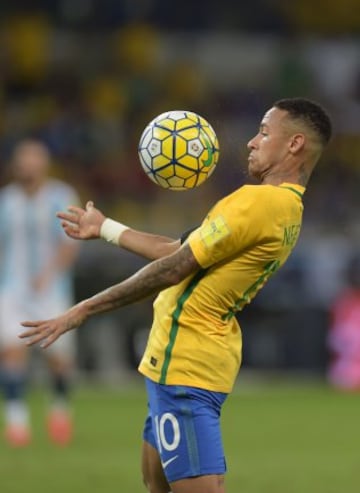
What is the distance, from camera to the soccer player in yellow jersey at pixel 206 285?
221 inches

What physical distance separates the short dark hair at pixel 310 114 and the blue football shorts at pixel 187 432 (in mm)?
1188

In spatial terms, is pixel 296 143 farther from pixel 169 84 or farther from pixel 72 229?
pixel 169 84

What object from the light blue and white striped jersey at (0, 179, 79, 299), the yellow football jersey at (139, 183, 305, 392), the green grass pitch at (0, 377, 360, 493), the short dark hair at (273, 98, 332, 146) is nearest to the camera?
the yellow football jersey at (139, 183, 305, 392)

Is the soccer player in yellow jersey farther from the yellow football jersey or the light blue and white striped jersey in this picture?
the light blue and white striped jersey

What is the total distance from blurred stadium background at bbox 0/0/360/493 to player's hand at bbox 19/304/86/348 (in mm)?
13361

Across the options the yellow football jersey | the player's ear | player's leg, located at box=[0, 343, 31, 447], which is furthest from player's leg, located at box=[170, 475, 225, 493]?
player's leg, located at box=[0, 343, 31, 447]

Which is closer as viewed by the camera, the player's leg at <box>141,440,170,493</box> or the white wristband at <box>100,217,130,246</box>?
the white wristband at <box>100,217,130,246</box>

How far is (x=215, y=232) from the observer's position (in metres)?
5.59

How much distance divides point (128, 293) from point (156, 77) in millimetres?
18421

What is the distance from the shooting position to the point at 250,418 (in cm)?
1358

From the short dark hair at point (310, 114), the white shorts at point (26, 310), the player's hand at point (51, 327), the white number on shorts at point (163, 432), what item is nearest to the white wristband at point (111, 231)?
the player's hand at point (51, 327)

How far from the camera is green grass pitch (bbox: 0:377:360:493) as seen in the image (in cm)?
908

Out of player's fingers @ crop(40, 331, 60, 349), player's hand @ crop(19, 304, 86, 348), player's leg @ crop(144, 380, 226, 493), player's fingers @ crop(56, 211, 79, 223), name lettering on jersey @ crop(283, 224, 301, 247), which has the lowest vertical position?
player's leg @ crop(144, 380, 226, 493)

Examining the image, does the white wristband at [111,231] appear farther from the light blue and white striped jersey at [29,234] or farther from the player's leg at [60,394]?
the light blue and white striped jersey at [29,234]
